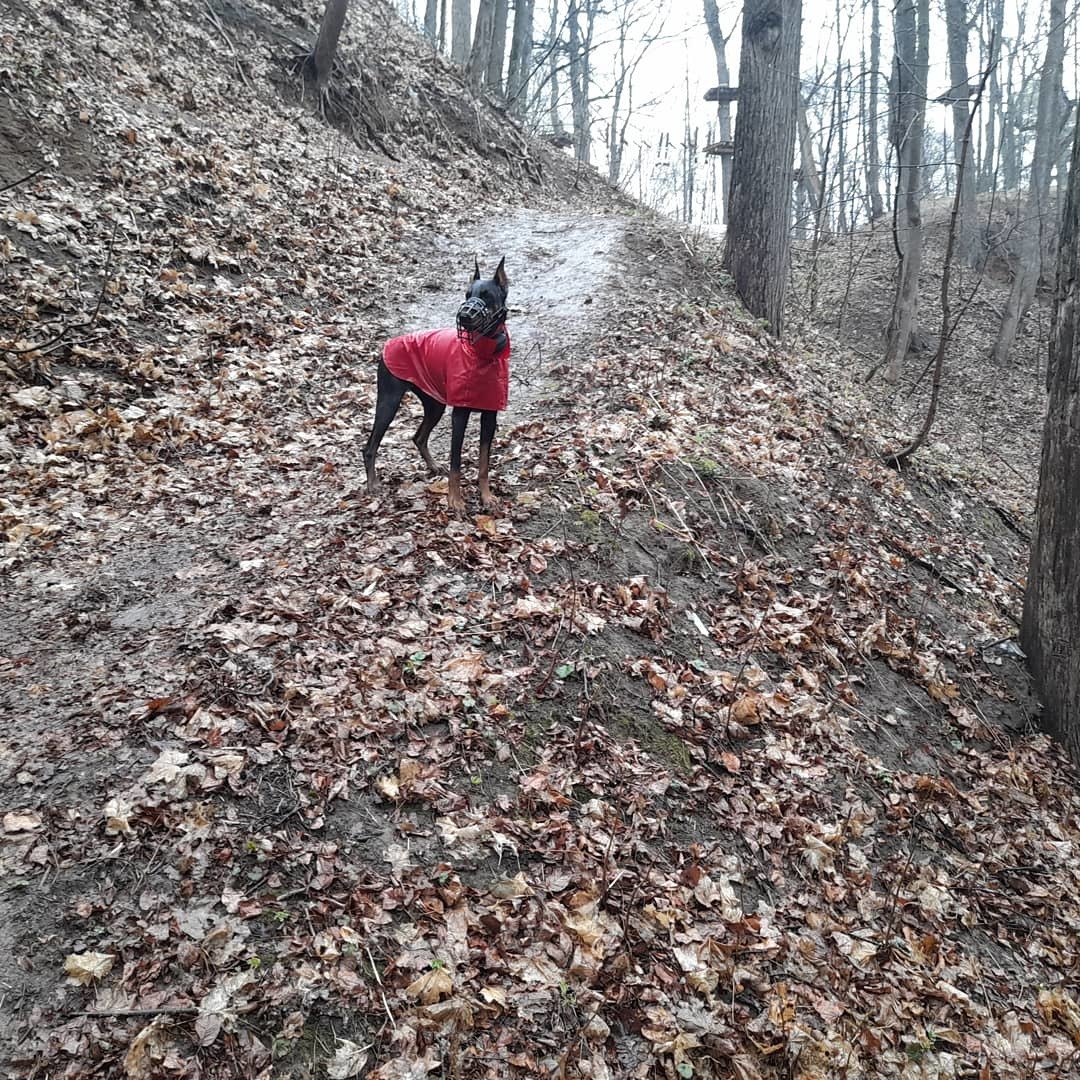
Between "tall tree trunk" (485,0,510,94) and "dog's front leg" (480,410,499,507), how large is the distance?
61.3 feet

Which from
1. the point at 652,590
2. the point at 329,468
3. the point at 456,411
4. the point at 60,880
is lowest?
the point at 60,880

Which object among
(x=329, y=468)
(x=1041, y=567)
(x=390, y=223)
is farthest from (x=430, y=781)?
(x=390, y=223)

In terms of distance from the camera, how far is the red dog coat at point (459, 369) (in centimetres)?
510

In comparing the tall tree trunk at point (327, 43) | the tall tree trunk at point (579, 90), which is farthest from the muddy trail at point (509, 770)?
the tall tree trunk at point (579, 90)

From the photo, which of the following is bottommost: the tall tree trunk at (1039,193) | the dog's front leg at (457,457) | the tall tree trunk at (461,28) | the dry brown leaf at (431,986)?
the dry brown leaf at (431,986)

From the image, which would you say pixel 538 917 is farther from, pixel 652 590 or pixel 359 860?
pixel 652 590

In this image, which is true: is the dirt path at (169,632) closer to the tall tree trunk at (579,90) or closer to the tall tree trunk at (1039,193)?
the tall tree trunk at (1039,193)

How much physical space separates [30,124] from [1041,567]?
38.9 feet

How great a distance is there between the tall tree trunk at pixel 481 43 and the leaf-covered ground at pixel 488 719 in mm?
12728

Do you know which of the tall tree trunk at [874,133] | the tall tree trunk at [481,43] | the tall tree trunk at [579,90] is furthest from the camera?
the tall tree trunk at [579,90]

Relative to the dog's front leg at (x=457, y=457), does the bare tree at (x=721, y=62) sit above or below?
above

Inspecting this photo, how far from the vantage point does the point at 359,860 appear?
3342 millimetres

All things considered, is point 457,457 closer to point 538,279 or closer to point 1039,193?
point 538,279

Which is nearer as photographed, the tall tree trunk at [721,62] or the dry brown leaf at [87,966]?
the dry brown leaf at [87,966]
